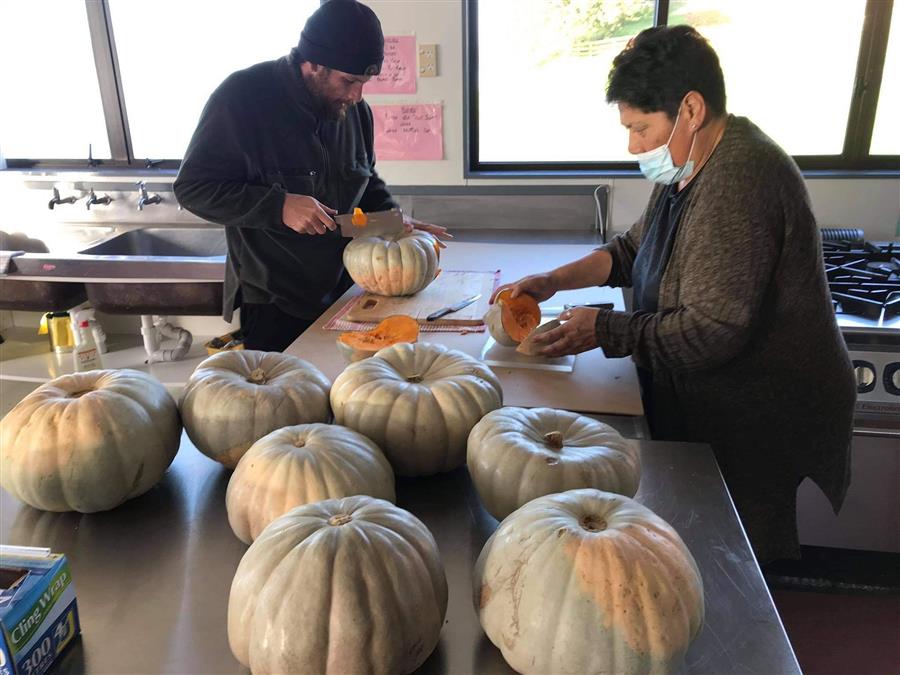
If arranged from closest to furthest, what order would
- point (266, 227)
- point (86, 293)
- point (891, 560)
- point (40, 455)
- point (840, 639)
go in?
point (40, 455) → point (266, 227) → point (840, 639) → point (891, 560) → point (86, 293)

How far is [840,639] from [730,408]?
3.81ft

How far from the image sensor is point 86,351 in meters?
2.97

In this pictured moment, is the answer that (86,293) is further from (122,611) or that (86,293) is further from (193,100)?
(122,611)

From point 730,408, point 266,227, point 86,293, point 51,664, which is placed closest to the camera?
point 51,664

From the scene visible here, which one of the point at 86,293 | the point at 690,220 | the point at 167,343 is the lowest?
the point at 167,343

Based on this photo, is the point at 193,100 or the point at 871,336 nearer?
the point at 871,336

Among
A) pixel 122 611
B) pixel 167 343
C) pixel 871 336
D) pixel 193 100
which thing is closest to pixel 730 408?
pixel 871 336

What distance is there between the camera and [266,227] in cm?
197

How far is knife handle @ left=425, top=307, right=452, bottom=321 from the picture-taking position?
6.17 ft

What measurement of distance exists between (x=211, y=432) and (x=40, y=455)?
0.75 ft

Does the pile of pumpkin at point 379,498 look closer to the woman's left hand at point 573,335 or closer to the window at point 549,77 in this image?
the woman's left hand at point 573,335

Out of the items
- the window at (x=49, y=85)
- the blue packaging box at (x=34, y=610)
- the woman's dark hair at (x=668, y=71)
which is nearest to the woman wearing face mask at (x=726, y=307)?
the woman's dark hair at (x=668, y=71)

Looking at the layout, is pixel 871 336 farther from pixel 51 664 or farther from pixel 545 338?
pixel 51 664

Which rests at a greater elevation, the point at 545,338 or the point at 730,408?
the point at 545,338
